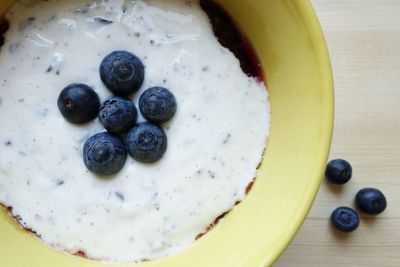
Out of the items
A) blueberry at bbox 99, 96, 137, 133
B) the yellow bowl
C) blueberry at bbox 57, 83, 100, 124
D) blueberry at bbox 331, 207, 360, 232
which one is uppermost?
blueberry at bbox 57, 83, 100, 124

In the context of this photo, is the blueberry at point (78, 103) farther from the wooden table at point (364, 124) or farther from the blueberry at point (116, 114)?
the wooden table at point (364, 124)

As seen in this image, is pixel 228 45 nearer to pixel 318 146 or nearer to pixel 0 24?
pixel 318 146

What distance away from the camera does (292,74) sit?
123cm

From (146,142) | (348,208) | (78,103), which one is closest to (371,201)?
(348,208)

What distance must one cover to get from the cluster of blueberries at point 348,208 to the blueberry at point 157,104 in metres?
0.42

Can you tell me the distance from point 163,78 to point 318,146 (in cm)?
36

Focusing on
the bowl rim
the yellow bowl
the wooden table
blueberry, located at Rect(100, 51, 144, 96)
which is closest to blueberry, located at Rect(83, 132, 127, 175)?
blueberry, located at Rect(100, 51, 144, 96)

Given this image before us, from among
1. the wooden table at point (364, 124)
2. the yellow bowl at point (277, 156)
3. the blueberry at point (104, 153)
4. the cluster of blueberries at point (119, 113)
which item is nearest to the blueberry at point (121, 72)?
the cluster of blueberries at point (119, 113)

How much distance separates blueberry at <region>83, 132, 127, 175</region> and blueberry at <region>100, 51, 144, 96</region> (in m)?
0.10

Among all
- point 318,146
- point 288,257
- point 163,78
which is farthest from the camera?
point 288,257

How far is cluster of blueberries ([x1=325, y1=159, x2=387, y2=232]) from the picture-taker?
1.38m

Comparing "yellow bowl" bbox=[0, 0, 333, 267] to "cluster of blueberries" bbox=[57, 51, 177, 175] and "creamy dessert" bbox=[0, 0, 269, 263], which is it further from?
"cluster of blueberries" bbox=[57, 51, 177, 175]

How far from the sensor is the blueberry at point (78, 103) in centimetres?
122

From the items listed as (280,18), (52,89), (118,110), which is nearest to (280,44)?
(280,18)
